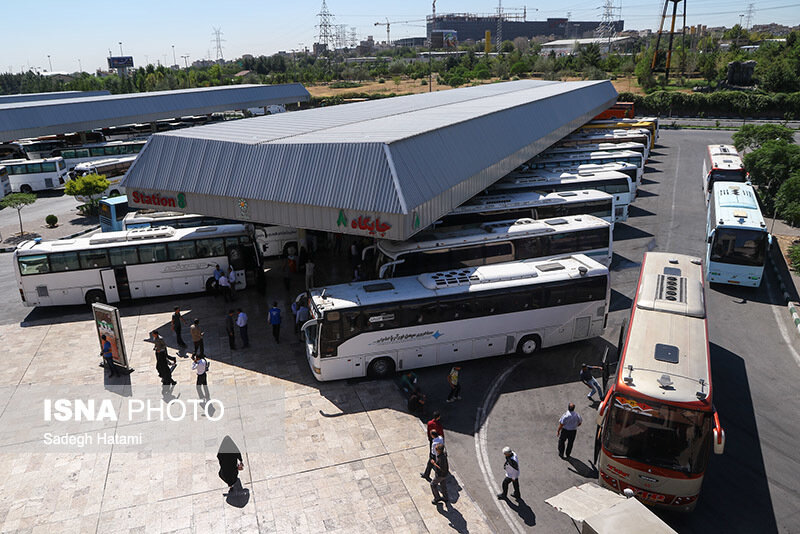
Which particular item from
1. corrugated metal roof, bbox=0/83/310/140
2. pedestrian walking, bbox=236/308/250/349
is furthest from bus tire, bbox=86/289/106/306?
corrugated metal roof, bbox=0/83/310/140

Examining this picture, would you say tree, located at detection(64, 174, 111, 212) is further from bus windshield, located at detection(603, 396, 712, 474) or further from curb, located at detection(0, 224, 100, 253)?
bus windshield, located at detection(603, 396, 712, 474)

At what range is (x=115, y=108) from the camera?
5150 centimetres

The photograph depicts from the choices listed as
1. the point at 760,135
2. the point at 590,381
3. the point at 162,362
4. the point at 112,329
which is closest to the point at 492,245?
the point at 590,381

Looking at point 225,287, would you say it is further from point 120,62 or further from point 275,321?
point 120,62

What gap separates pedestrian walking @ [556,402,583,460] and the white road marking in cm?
179

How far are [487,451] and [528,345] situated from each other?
5156 mm

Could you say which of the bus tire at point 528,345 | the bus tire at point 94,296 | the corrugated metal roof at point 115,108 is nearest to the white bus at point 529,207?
the bus tire at point 528,345

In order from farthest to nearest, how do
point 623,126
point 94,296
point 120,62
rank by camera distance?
point 120,62 < point 623,126 < point 94,296

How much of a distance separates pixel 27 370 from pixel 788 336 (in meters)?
25.6

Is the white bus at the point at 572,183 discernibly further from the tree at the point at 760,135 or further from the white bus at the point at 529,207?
the tree at the point at 760,135

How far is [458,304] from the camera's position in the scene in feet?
53.3

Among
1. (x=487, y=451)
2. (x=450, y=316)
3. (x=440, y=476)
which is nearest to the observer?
(x=440, y=476)

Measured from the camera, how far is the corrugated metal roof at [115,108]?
44.7 metres

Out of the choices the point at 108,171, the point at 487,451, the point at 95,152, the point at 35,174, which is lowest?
the point at 487,451
